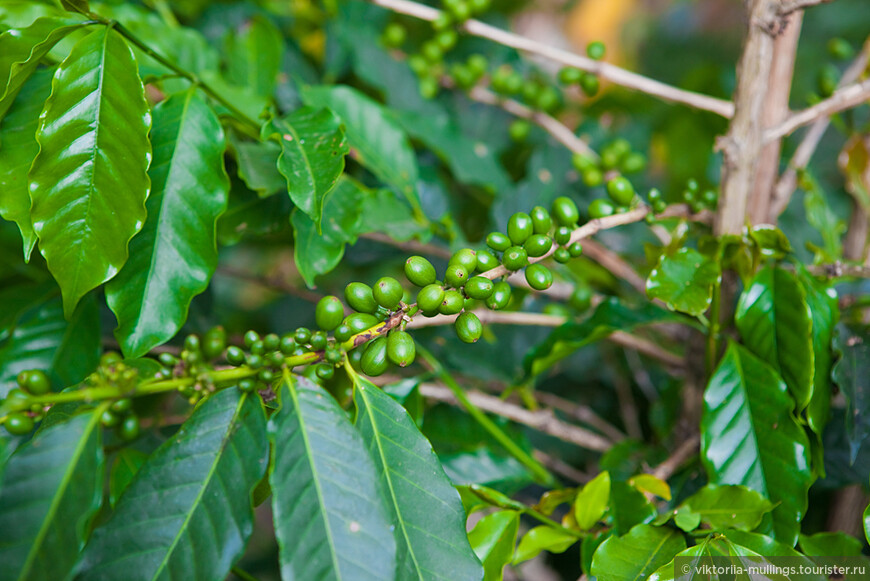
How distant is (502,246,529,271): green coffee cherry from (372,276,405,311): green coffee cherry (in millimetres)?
123

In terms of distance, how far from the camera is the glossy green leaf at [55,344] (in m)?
0.76

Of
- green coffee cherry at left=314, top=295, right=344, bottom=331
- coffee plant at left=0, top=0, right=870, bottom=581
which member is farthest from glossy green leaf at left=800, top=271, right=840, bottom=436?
green coffee cherry at left=314, top=295, right=344, bottom=331

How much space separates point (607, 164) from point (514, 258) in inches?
25.6

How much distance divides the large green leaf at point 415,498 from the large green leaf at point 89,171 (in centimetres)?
29

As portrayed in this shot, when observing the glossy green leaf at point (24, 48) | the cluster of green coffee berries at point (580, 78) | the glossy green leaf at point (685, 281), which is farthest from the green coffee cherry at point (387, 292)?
the cluster of green coffee berries at point (580, 78)

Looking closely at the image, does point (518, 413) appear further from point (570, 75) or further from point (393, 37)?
point (393, 37)

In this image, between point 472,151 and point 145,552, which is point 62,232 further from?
point 472,151

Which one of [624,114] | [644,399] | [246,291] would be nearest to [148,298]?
Answer: [644,399]

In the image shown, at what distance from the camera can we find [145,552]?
1.59 ft

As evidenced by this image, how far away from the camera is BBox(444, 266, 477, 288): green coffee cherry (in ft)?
1.89

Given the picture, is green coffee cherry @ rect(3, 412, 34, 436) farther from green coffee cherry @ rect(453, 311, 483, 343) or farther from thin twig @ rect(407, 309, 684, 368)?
thin twig @ rect(407, 309, 684, 368)

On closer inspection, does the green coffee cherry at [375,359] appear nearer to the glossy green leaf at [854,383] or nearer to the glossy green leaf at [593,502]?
the glossy green leaf at [593,502]

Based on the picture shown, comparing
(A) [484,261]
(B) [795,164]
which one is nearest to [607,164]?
(B) [795,164]

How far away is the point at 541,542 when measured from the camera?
2.27ft
